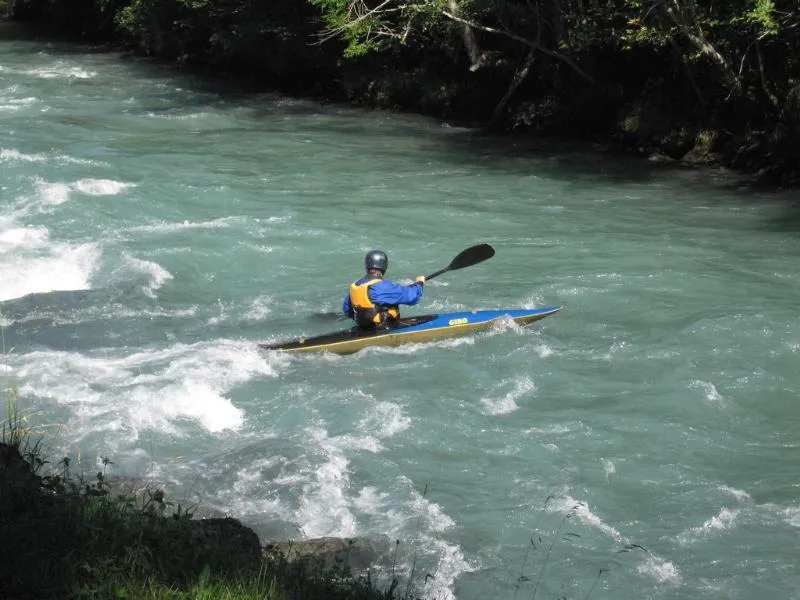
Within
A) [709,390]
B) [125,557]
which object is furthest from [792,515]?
[125,557]

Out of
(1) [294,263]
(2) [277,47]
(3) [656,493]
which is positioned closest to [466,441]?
(3) [656,493]

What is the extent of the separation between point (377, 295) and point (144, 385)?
81.8 inches

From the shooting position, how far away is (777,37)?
1423 centimetres

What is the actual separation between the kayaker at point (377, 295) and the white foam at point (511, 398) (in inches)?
48.1

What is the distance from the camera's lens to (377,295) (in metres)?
8.70

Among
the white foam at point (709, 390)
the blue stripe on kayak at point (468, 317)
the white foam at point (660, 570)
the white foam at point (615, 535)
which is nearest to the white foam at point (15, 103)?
the blue stripe on kayak at point (468, 317)

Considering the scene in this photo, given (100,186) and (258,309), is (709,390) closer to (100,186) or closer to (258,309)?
(258,309)

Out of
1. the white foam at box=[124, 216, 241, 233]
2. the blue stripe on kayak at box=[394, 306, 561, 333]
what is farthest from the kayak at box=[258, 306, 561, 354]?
the white foam at box=[124, 216, 241, 233]

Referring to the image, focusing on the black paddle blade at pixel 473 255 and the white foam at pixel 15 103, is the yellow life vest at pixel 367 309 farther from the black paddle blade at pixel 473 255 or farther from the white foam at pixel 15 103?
the white foam at pixel 15 103

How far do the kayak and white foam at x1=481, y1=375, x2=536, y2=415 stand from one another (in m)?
1.01

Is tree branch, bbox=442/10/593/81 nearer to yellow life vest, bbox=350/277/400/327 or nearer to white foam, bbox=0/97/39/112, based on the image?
white foam, bbox=0/97/39/112

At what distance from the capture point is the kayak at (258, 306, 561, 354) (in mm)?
8656

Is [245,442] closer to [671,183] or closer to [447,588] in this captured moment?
[447,588]

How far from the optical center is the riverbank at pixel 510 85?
50.2 ft
